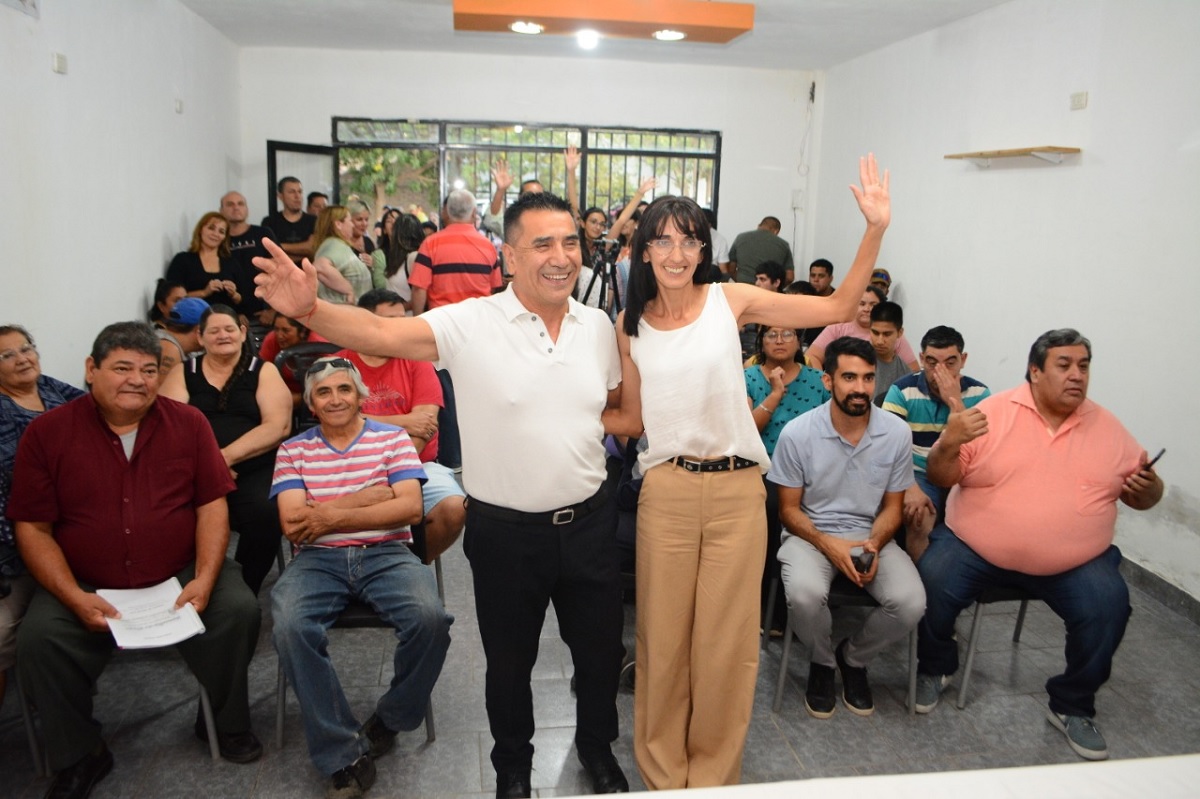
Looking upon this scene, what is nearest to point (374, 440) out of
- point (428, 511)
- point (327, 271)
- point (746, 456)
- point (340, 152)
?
point (428, 511)

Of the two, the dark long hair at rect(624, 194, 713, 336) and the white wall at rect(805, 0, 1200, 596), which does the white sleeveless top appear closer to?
the dark long hair at rect(624, 194, 713, 336)

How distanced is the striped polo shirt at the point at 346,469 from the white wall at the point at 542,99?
21.2 ft

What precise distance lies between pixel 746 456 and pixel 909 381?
5.36 feet

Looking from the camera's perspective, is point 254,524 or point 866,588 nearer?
point 866,588

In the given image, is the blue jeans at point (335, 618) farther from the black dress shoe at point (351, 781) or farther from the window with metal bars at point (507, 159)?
the window with metal bars at point (507, 159)

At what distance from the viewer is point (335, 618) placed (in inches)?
100.0

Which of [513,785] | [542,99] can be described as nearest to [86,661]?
[513,785]

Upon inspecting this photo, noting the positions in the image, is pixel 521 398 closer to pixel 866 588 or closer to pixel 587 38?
pixel 866 588

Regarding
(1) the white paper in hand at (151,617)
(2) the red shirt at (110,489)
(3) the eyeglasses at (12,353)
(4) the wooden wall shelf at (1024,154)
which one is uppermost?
(4) the wooden wall shelf at (1024,154)

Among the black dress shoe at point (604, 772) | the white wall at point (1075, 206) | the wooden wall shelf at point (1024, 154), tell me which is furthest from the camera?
the wooden wall shelf at point (1024, 154)

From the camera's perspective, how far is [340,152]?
870 centimetres

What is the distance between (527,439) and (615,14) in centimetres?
493

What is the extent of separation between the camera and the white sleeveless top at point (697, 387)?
2.05 meters

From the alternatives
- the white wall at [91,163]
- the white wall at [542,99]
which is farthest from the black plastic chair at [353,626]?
the white wall at [542,99]
